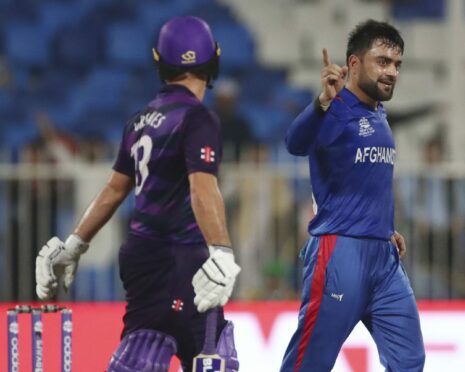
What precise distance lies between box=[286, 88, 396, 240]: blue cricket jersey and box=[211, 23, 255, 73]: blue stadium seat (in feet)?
24.2

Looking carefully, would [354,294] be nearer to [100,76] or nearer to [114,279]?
[114,279]

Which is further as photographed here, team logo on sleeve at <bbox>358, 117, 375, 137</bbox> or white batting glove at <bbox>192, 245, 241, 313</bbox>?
team logo on sleeve at <bbox>358, 117, 375, 137</bbox>

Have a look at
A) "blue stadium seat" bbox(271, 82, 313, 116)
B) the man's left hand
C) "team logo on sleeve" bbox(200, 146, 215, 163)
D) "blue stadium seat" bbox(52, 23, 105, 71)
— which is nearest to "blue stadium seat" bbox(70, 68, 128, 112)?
"blue stadium seat" bbox(52, 23, 105, 71)

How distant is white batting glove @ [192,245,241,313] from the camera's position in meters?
4.53

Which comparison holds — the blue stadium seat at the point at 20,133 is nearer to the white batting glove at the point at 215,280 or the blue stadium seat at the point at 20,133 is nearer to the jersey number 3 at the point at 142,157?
the jersey number 3 at the point at 142,157

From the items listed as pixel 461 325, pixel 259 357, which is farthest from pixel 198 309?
pixel 461 325

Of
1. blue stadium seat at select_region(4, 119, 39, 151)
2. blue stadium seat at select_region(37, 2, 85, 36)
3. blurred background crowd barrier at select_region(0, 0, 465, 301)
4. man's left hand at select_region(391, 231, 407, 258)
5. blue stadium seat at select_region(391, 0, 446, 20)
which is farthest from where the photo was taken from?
blue stadium seat at select_region(391, 0, 446, 20)

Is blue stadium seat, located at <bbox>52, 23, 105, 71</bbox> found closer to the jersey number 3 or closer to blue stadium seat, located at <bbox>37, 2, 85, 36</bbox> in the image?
blue stadium seat, located at <bbox>37, 2, 85, 36</bbox>

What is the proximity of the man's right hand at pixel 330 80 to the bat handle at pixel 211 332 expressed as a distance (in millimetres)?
1061

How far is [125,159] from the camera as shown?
5164 mm

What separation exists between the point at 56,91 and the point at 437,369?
6.25 meters

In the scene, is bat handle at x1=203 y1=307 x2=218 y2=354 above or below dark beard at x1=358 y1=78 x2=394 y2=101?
below

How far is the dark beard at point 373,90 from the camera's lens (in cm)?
549

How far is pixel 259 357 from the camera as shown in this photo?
7375mm
